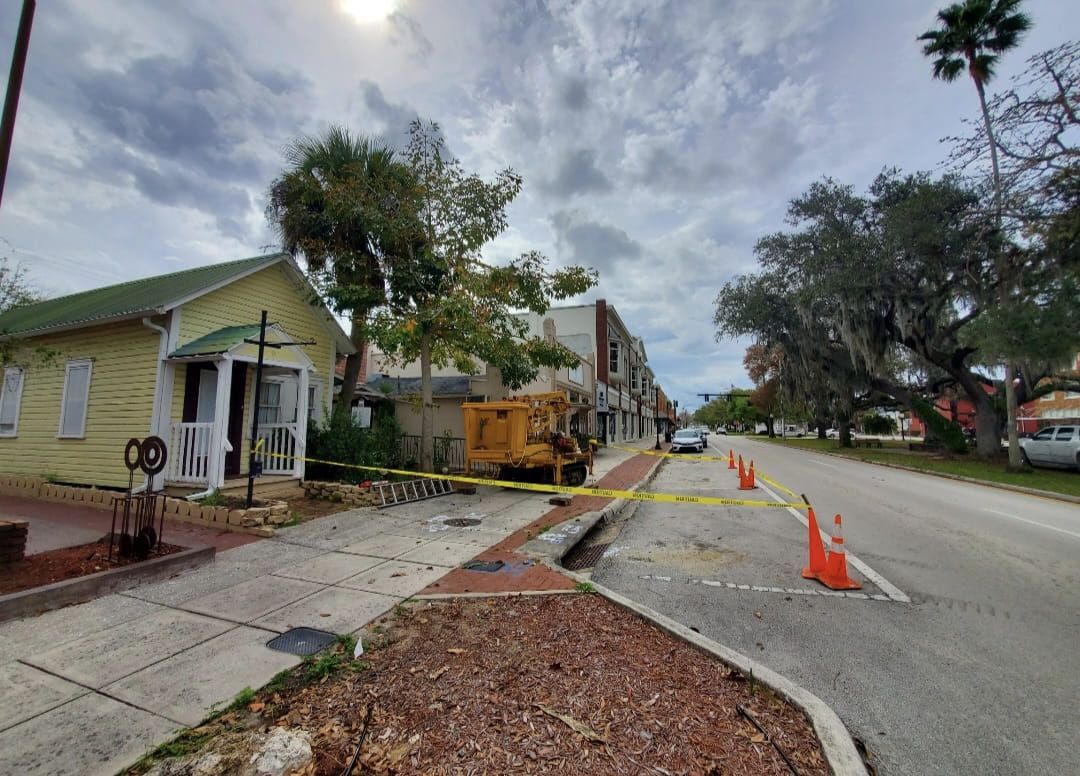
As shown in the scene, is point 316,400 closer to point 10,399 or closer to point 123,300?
point 123,300

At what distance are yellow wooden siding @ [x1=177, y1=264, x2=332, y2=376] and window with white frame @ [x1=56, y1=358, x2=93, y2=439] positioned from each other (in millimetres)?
2695

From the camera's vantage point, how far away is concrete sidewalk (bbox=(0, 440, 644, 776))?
9.23 feet

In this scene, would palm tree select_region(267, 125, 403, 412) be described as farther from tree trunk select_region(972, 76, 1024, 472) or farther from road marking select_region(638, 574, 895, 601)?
tree trunk select_region(972, 76, 1024, 472)

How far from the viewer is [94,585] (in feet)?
16.3

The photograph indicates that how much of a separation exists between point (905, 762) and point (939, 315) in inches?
1040

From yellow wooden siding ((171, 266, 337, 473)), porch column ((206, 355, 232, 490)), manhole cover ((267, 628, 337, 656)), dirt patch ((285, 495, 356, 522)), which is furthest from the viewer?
yellow wooden siding ((171, 266, 337, 473))

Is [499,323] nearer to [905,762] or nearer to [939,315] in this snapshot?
[905,762]

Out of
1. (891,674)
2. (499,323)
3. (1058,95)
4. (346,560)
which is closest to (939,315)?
(1058,95)

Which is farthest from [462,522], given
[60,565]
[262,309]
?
[262,309]

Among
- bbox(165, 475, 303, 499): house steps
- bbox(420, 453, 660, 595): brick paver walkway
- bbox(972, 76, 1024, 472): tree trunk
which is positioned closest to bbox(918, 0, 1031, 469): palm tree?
bbox(972, 76, 1024, 472): tree trunk

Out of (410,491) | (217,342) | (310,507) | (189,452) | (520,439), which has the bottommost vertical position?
(310,507)

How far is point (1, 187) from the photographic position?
4.32 metres

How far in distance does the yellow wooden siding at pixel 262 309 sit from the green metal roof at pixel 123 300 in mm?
351

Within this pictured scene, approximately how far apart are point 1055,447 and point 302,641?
2558cm
